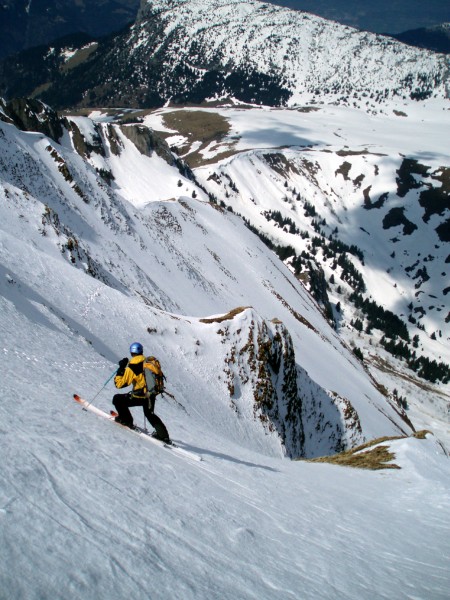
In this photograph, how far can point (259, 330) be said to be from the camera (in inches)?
1384

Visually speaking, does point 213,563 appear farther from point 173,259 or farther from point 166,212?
point 166,212

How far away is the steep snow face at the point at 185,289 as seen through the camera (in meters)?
25.6

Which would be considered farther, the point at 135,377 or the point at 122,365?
the point at 135,377

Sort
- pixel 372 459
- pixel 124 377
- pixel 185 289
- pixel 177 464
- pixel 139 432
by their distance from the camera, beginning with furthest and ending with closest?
pixel 185 289
pixel 372 459
pixel 124 377
pixel 139 432
pixel 177 464

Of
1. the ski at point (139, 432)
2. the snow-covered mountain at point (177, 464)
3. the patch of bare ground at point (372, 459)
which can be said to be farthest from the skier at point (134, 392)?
the patch of bare ground at point (372, 459)

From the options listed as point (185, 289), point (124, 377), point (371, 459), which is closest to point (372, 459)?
point (371, 459)

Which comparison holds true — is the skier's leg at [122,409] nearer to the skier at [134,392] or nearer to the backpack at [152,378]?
the skier at [134,392]

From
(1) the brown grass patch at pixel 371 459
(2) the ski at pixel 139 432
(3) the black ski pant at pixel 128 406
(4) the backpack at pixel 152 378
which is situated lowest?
(2) the ski at pixel 139 432

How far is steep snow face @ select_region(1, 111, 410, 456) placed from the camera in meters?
25.6

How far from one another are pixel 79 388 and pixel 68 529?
904cm

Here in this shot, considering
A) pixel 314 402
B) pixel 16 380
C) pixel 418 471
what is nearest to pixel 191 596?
pixel 16 380

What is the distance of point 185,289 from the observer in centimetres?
5969

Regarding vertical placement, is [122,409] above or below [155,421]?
below

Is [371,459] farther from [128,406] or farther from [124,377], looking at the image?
[124,377]
